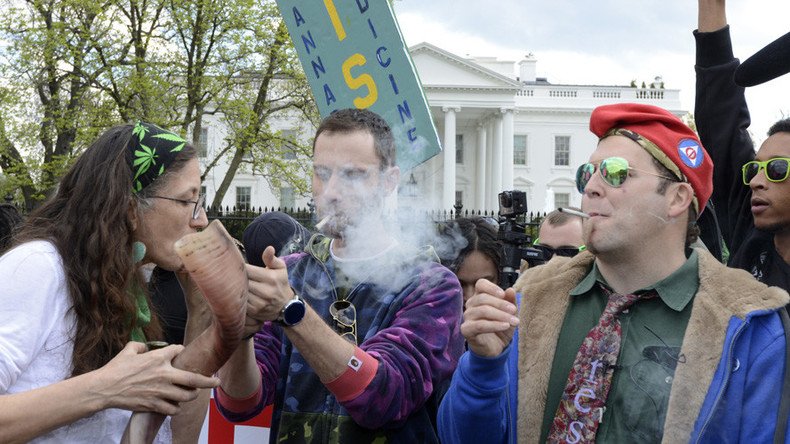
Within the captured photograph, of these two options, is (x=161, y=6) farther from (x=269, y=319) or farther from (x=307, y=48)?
(x=269, y=319)

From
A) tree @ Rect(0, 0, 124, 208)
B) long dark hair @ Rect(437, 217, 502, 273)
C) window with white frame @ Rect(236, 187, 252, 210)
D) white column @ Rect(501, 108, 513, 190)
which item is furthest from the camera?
window with white frame @ Rect(236, 187, 252, 210)

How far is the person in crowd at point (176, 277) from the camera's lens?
12.1 feet

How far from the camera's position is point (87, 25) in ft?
72.6

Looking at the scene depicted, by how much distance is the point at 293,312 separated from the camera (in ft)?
6.34

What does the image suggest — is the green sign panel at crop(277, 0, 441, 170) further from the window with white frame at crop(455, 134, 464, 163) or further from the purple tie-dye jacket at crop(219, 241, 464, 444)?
the window with white frame at crop(455, 134, 464, 163)

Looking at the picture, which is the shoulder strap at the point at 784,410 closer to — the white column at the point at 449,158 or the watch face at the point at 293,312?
the watch face at the point at 293,312

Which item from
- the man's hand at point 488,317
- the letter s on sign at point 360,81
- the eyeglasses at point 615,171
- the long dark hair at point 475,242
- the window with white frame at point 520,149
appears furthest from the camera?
the window with white frame at point 520,149

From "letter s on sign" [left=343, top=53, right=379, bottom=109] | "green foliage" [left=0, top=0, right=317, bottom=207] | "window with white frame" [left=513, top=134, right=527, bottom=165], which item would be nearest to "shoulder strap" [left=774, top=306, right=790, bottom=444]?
"letter s on sign" [left=343, top=53, right=379, bottom=109]

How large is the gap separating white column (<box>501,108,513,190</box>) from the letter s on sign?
52758 mm

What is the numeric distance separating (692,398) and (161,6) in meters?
23.2

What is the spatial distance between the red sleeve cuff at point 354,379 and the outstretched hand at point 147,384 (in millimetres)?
337

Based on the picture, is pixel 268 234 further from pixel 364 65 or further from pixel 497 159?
pixel 497 159

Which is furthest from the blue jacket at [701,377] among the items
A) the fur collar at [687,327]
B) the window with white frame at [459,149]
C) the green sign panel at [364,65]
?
the window with white frame at [459,149]

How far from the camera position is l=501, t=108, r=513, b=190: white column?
184 ft
